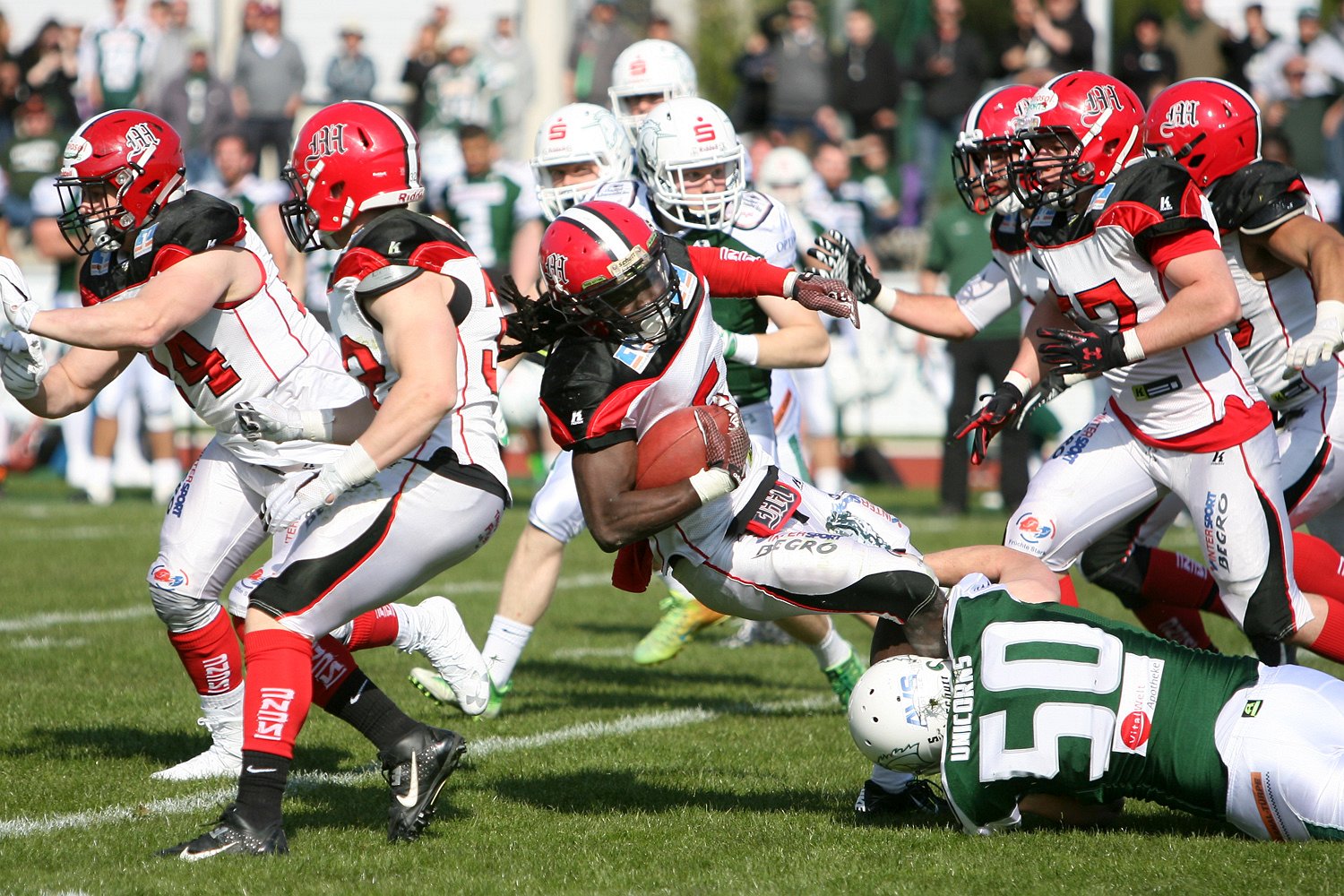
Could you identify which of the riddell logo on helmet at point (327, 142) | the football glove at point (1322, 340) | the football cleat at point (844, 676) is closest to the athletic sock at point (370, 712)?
the riddell logo on helmet at point (327, 142)

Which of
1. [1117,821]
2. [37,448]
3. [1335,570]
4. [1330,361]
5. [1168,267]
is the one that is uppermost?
[1168,267]

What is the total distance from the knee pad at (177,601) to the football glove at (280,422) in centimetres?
66

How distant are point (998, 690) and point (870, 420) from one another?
36.2 ft

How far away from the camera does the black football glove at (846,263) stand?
5.06 meters

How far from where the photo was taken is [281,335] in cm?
482

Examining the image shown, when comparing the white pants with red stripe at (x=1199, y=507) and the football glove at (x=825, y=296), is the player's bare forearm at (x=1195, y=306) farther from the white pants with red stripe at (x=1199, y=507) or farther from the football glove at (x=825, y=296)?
the football glove at (x=825, y=296)

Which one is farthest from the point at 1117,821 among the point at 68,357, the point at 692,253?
the point at 68,357

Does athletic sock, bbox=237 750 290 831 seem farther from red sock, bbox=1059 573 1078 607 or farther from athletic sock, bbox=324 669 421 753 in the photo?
red sock, bbox=1059 573 1078 607

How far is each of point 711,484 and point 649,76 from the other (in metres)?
3.64

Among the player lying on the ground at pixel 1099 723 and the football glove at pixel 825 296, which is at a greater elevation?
the football glove at pixel 825 296

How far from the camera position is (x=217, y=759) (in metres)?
4.99

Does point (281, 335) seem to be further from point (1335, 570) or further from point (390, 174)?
point (1335, 570)

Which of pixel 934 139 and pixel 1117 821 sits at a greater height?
pixel 934 139

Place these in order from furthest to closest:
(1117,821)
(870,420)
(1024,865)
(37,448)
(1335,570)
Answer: (870,420)
(37,448)
(1335,570)
(1117,821)
(1024,865)
